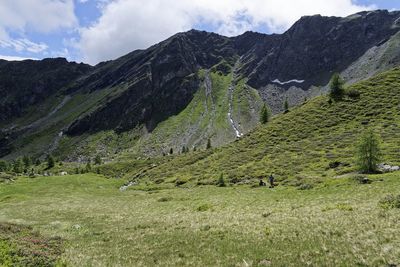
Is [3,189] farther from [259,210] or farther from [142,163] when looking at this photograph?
[142,163]

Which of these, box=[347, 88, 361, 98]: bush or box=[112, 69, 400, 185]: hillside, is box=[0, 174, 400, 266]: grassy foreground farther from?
box=[347, 88, 361, 98]: bush

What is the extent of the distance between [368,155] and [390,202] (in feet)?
107

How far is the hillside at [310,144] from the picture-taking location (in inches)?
2810

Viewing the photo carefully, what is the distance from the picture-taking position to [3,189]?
9181 cm

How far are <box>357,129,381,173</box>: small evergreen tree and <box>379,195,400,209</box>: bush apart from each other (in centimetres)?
3026

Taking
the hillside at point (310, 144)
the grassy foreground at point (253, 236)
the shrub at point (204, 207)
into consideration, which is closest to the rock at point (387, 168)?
the hillside at point (310, 144)

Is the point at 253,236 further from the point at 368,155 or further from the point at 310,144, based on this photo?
the point at 310,144

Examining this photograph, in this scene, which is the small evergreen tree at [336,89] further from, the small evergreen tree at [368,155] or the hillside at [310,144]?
the small evergreen tree at [368,155]

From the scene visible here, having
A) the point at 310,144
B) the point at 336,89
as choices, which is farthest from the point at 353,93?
the point at 310,144

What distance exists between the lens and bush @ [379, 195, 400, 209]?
85.8ft

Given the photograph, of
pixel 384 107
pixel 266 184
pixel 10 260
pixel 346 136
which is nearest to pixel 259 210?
pixel 10 260

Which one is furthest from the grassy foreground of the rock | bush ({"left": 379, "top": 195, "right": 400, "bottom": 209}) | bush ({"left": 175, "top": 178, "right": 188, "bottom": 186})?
bush ({"left": 175, "top": 178, "right": 188, "bottom": 186})

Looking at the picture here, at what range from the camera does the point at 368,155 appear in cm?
5766

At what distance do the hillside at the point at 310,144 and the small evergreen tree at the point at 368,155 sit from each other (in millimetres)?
3565
